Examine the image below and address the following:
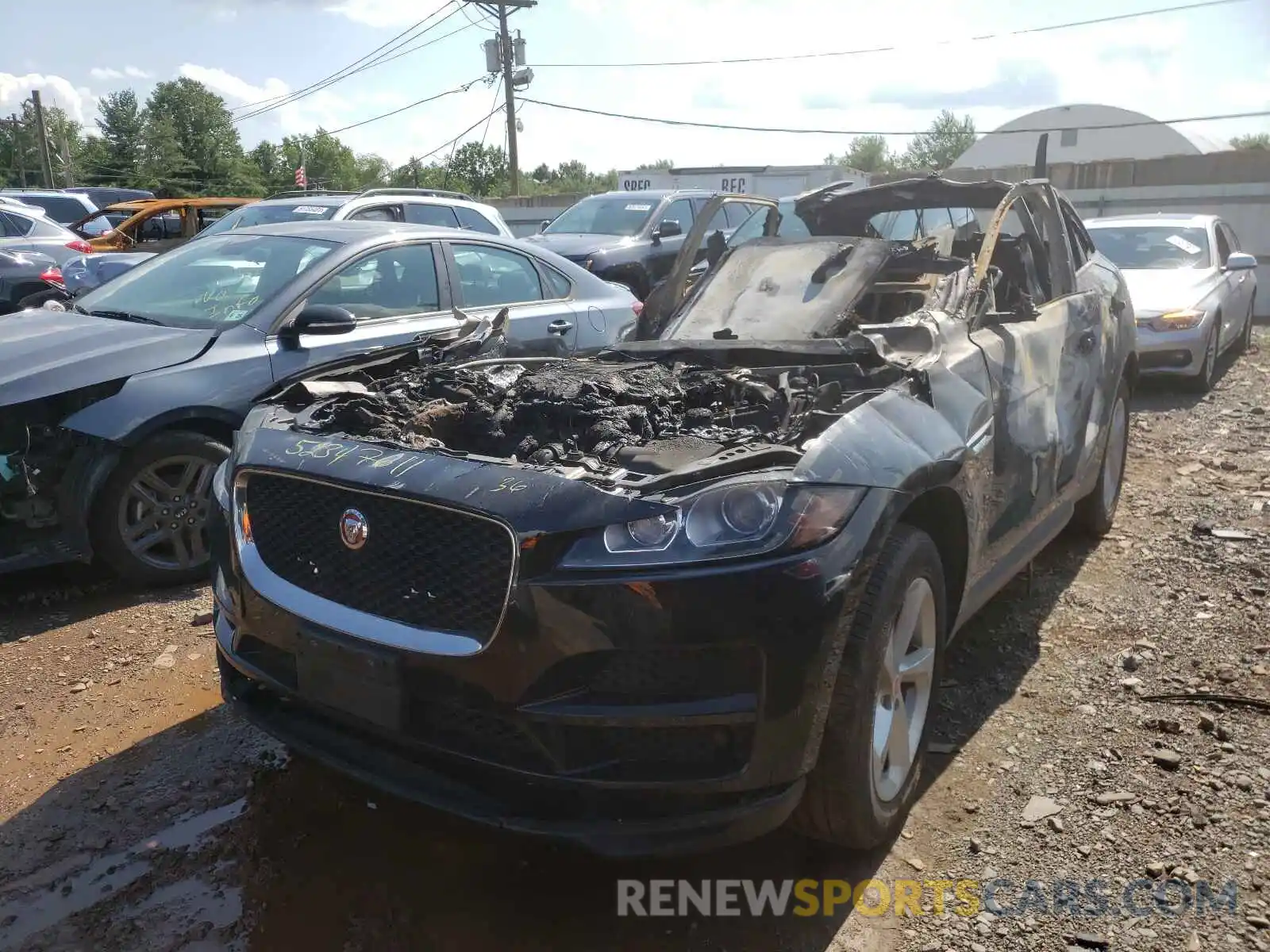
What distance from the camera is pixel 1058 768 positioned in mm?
3137

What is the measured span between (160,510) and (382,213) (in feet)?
17.1

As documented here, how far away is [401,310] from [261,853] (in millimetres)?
3421

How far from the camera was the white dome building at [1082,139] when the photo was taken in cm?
4238

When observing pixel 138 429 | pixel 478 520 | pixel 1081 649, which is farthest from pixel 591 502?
pixel 138 429

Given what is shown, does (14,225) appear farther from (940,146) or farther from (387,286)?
(940,146)

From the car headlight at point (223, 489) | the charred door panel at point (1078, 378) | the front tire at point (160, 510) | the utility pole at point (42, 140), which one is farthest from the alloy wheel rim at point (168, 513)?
the utility pole at point (42, 140)

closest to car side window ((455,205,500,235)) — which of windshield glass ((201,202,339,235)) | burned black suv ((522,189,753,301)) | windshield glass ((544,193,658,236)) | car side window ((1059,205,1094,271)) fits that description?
windshield glass ((201,202,339,235))

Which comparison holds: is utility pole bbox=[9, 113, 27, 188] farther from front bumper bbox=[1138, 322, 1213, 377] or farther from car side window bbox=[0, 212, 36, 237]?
front bumper bbox=[1138, 322, 1213, 377]

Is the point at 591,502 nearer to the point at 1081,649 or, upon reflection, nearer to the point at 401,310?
the point at 1081,649

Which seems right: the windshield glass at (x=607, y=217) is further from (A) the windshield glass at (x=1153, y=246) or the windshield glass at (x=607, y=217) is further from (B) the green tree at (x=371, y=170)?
(B) the green tree at (x=371, y=170)

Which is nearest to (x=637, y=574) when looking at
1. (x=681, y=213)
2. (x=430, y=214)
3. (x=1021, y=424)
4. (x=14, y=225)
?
(x=1021, y=424)

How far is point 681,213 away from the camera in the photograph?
13.1 meters

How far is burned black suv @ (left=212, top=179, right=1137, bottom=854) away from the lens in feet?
7.20

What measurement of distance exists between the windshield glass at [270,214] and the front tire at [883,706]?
737cm
